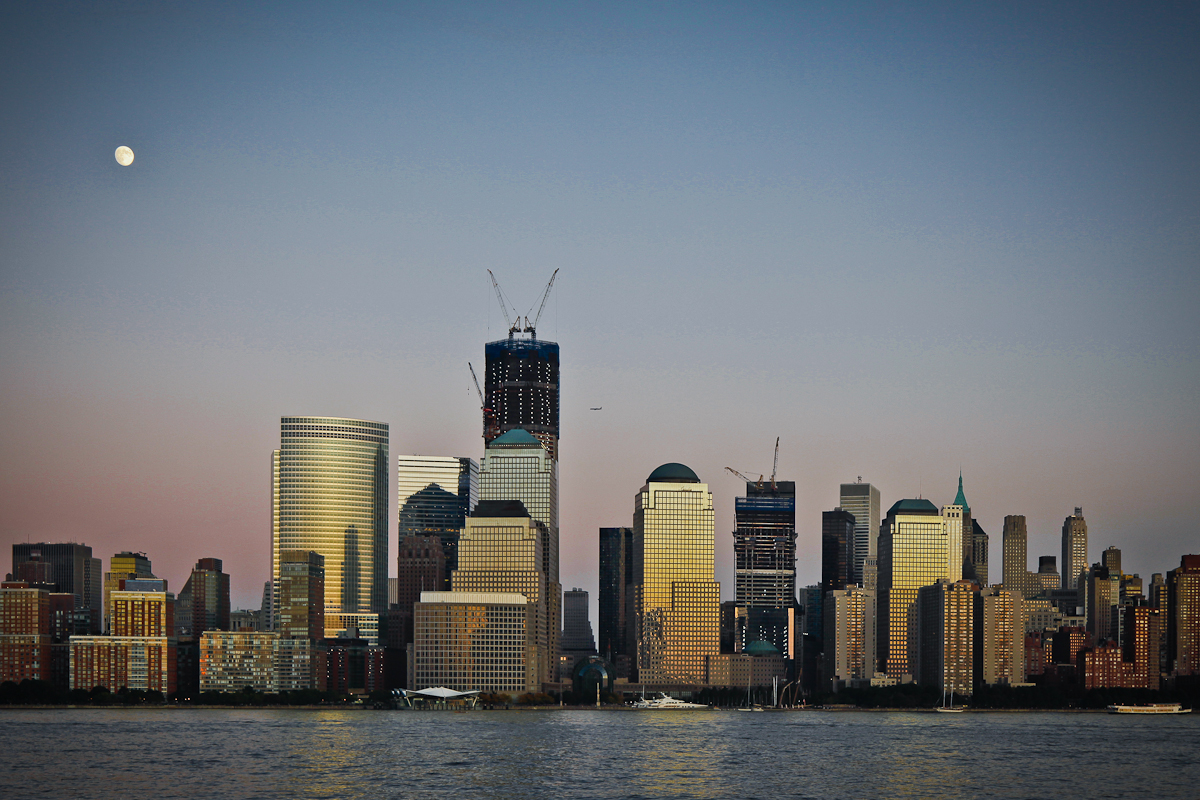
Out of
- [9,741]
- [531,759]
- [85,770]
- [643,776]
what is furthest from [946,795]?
[9,741]

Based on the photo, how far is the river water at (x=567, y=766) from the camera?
118m

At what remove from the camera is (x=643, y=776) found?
130 m

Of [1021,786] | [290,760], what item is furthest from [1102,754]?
[290,760]

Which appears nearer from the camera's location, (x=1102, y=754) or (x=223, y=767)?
(x=223, y=767)

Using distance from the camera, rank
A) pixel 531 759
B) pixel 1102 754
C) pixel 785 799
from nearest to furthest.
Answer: pixel 785 799, pixel 531 759, pixel 1102 754

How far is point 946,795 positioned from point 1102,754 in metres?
58.3

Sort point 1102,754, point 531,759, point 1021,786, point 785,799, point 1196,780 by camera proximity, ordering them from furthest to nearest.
→ point 1102,754
point 531,759
point 1196,780
point 1021,786
point 785,799

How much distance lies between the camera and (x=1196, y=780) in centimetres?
13700

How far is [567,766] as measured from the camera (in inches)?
5502

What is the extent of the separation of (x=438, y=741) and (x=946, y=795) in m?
74.0

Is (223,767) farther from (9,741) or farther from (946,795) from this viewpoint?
(946,795)

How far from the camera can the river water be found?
118m

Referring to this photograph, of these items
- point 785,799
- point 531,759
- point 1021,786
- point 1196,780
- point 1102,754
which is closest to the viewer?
point 785,799

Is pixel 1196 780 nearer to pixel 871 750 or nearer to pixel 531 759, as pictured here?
pixel 871 750
